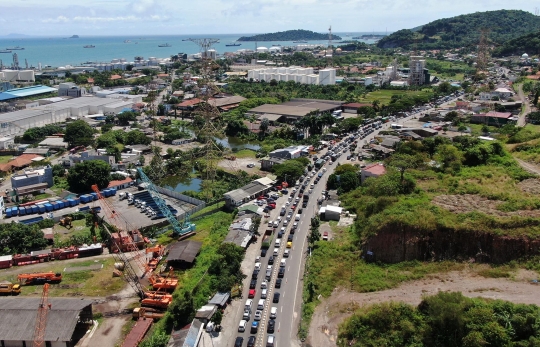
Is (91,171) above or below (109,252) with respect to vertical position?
above

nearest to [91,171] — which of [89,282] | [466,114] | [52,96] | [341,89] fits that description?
[89,282]

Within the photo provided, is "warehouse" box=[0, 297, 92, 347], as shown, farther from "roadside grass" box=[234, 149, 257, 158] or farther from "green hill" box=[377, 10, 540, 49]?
"green hill" box=[377, 10, 540, 49]

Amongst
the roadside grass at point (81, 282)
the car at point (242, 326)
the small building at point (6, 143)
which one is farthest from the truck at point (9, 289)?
the small building at point (6, 143)

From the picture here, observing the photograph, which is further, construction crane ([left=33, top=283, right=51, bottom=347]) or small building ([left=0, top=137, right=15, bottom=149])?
small building ([left=0, top=137, right=15, bottom=149])

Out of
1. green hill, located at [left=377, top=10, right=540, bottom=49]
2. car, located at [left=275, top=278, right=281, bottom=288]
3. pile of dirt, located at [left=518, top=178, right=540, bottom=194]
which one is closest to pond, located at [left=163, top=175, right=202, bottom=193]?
car, located at [left=275, top=278, right=281, bottom=288]

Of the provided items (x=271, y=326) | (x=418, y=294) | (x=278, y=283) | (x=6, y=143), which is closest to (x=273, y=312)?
(x=271, y=326)

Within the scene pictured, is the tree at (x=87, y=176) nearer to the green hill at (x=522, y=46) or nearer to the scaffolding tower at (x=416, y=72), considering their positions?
the scaffolding tower at (x=416, y=72)

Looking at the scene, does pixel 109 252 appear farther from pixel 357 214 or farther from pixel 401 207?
pixel 401 207
